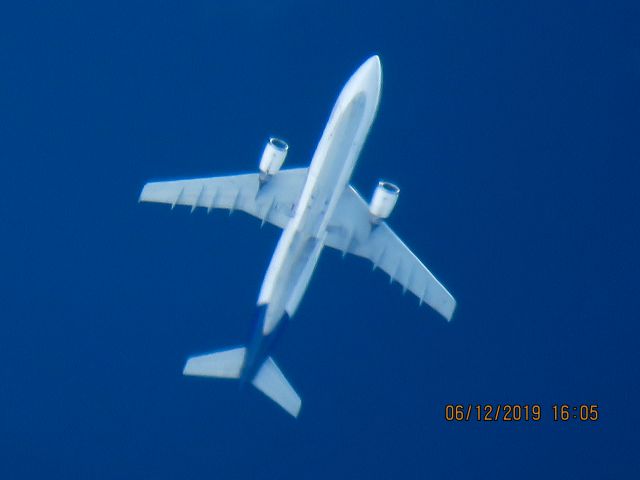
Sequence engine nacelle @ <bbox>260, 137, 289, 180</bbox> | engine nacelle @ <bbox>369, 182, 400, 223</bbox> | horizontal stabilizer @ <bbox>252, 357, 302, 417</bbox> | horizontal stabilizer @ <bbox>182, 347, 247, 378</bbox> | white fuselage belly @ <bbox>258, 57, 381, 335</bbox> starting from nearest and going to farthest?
white fuselage belly @ <bbox>258, 57, 381, 335</bbox>
engine nacelle @ <bbox>260, 137, 289, 180</bbox>
engine nacelle @ <bbox>369, 182, 400, 223</bbox>
horizontal stabilizer @ <bbox>182, 347, 247, 378</bbox>
horizontal stabilizer @ <bbox>252, 357, 302, 417</bbox>

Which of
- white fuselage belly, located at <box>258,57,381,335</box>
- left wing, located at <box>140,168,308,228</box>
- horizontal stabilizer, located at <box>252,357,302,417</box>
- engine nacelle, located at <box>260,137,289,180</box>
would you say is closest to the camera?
white fuselage belly, located at <box>258,57,381,335</box>

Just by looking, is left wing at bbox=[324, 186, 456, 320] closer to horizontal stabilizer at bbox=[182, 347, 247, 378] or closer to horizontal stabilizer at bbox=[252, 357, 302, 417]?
horizontal stabilizer at bbox=[252, 357, 302, 417]

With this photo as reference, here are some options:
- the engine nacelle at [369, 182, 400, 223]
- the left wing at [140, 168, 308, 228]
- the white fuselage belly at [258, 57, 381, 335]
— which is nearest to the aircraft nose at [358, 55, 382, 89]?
the white fuselage belly at [258, 57, 381, 335]

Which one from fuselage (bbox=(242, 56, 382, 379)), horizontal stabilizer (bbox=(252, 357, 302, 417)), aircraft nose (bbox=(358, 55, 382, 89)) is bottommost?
horizontal stabilizer (bbox=(252, 357, 302, 417))

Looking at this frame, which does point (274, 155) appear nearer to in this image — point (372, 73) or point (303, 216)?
point (303, 216)

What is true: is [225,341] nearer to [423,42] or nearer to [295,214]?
[295,214]

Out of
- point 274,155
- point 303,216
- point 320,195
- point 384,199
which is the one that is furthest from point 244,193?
point 384,199

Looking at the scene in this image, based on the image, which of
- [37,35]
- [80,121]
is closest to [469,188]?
[80,121]
